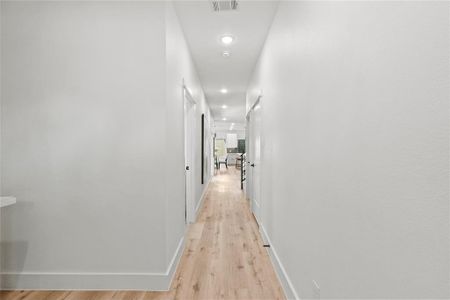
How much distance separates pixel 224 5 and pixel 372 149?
2210 mm

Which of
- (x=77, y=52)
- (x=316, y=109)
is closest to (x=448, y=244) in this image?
(x=316, y=109)

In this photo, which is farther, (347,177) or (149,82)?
(149,82)

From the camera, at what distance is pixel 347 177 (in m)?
1.09

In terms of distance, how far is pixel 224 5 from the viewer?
245 centimetres

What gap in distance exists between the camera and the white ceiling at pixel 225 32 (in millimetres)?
2535

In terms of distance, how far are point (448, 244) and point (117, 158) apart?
2.20m

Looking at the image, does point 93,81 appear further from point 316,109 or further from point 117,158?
point 316,109

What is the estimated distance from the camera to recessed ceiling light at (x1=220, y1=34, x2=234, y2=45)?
10.3ft

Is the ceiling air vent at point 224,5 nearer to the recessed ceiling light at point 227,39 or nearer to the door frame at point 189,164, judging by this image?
the recessed ceiling light at point 227,39

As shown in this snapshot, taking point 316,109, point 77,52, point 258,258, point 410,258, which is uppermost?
point 77,52

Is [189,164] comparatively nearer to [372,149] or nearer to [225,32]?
[225,32]

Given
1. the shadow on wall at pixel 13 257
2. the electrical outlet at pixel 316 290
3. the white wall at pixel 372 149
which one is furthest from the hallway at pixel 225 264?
the shadow on wall at pixel 13 257

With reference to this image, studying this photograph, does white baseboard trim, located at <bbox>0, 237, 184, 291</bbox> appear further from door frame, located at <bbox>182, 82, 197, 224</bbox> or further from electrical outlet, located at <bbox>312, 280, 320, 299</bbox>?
door frame, located at <bbox>182, 82, 197, 224</bbox>

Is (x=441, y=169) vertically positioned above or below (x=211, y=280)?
above
